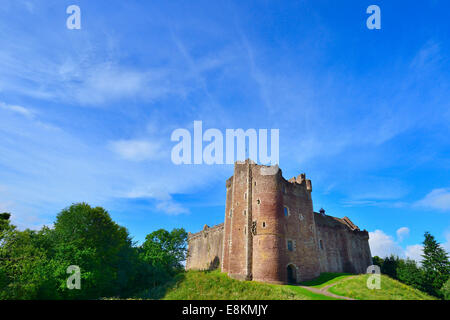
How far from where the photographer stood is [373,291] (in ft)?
83.4

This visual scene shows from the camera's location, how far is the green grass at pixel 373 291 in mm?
23969

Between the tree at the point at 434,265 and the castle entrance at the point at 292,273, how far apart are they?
2703cm

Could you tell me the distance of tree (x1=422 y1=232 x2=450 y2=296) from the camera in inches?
1697

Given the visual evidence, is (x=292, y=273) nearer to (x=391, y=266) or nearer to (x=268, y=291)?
(x=268, y=291)

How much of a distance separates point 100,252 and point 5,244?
33.9 ft

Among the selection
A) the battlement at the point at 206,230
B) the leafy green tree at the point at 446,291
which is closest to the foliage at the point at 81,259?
the battlement at the point at 206,230

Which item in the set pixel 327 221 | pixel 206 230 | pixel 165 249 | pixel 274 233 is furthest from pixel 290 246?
pixel 206 230

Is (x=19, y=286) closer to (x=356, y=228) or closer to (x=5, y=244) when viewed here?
(x=5, y=244)

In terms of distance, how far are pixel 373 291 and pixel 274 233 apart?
12.3 meters

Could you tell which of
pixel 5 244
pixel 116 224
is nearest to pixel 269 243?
pixel 116 224

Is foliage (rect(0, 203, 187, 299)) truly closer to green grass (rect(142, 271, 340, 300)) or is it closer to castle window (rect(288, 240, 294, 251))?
green grass (rect(142, 271, 340, 300))

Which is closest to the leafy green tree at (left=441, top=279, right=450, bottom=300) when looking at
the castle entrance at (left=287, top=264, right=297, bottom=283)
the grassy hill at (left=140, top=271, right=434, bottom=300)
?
the grassy hill at (left=140, top=271, right=434, bottom=300)
